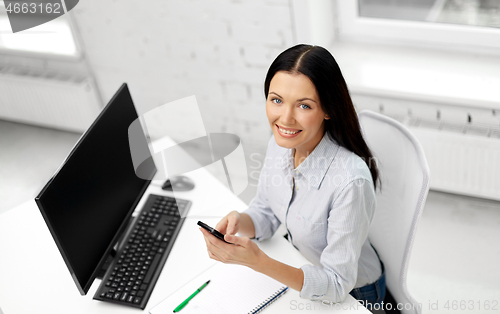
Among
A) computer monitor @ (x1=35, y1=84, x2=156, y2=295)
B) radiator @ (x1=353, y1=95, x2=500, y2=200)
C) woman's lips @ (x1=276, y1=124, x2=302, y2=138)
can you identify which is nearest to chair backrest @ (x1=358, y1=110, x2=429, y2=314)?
woman's lips @ (x1=276, y1=124, x2=302, y2=138)

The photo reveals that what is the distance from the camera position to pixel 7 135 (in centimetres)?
148

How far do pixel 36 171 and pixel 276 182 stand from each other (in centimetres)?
77

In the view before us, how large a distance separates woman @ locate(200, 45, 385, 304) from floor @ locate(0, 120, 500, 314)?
227 mm

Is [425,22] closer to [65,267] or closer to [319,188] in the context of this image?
[319,188]

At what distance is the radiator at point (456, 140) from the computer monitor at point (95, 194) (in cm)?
120

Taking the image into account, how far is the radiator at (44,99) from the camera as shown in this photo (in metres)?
1.53

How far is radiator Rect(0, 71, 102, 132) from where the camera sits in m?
1.53

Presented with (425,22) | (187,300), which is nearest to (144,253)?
(187,300)

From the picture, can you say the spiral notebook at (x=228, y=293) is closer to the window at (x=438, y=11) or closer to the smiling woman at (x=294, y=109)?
the smiling woman at (x=294, y=109)

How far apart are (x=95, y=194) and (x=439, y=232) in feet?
5.02

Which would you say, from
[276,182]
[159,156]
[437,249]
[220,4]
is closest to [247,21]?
[220,4]

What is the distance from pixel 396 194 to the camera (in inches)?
49.0

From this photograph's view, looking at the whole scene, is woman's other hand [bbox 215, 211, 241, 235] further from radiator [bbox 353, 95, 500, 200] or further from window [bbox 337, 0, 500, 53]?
window [bbox 337, 0, 500, 53]

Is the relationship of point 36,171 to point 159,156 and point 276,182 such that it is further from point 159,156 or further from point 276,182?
point 276,182
